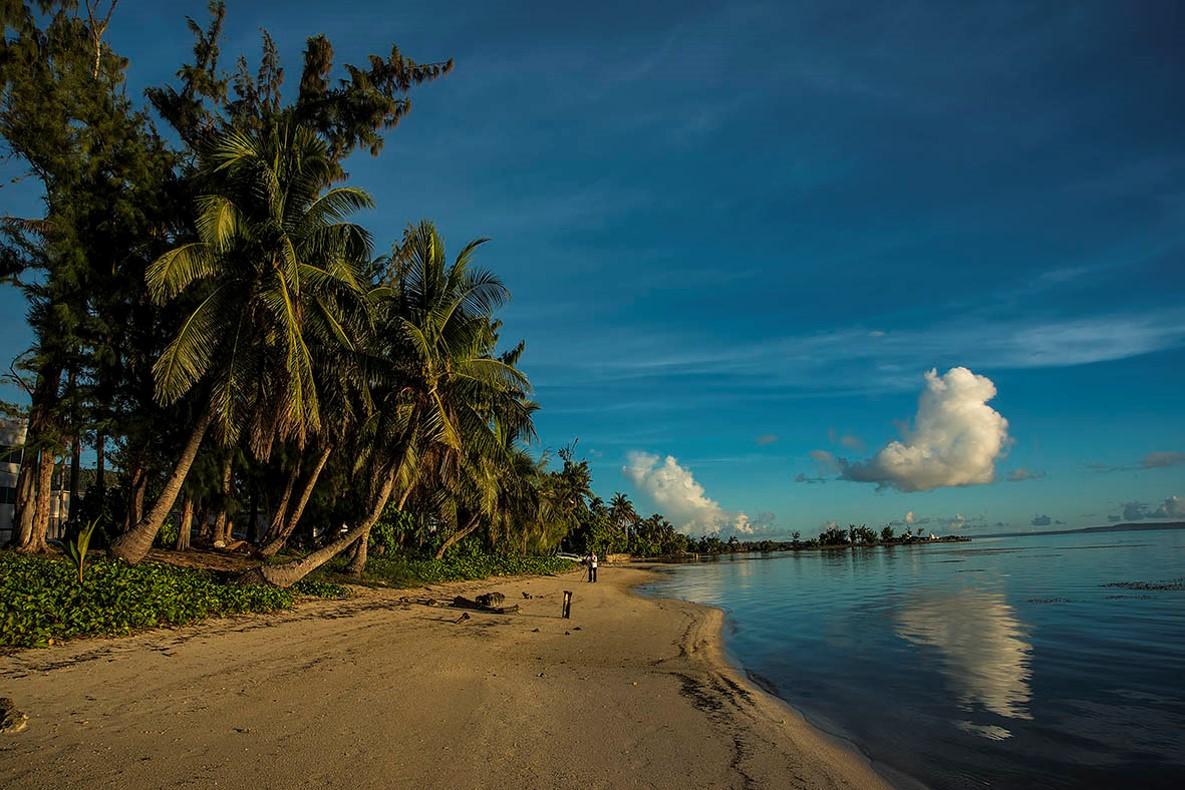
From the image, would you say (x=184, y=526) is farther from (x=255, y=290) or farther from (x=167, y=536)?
(x=255, y=290)

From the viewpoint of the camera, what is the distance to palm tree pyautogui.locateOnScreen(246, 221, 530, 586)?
62.6 feet

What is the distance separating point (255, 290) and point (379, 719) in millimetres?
12634

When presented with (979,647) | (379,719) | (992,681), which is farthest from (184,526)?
(979,647)

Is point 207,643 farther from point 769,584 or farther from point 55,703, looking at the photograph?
point 769,584

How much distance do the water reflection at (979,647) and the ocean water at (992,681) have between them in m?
0.04

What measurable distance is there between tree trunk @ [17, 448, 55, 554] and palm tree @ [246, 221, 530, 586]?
651 centimetres

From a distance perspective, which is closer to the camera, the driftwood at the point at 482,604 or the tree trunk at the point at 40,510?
the tree trunk at the point at 40,510

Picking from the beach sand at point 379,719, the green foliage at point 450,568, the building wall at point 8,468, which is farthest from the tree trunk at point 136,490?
the building wall at point 8,468

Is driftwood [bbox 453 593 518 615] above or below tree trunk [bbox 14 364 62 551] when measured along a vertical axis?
below

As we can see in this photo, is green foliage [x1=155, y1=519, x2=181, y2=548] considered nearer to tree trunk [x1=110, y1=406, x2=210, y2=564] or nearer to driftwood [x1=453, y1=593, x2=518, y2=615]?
tree trunk [x1=110, y1=406, x2=210, y2=564]

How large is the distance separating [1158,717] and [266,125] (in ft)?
85.2

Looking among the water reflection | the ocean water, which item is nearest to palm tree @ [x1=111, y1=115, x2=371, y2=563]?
the ocean water

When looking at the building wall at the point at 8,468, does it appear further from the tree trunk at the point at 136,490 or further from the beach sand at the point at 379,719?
the beach sand at the point at 379,719

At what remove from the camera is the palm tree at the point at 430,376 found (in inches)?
751
